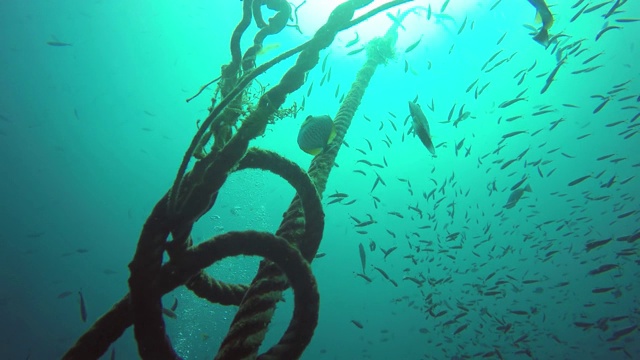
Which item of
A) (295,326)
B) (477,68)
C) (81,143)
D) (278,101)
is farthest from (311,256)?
(81,143)

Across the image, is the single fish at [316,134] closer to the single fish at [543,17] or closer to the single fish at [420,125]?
the single fish at [420,125]

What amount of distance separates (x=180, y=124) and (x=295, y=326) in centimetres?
4157

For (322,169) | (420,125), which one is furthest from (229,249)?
(420,125)

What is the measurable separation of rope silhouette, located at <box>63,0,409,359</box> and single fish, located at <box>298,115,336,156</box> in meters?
0.86

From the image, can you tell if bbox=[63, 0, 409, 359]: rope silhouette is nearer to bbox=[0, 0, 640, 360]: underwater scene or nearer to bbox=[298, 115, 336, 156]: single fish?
bbox=[0, 0, 640, 360]: underwater scene

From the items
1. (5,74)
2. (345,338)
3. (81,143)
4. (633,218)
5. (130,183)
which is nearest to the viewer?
(5,74)

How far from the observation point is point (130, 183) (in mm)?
42375

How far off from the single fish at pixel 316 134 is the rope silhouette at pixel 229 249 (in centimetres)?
86

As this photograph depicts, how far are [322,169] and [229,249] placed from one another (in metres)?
1.18

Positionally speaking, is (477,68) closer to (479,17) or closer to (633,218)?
(479,17)

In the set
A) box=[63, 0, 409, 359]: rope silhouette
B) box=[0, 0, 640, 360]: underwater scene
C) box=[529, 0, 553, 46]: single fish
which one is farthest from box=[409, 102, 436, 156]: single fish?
box=[63, 0, 409, 359]: rope silhouette

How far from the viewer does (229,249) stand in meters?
1.21

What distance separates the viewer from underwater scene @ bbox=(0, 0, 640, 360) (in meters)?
1.31

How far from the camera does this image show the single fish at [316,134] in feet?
7.60
